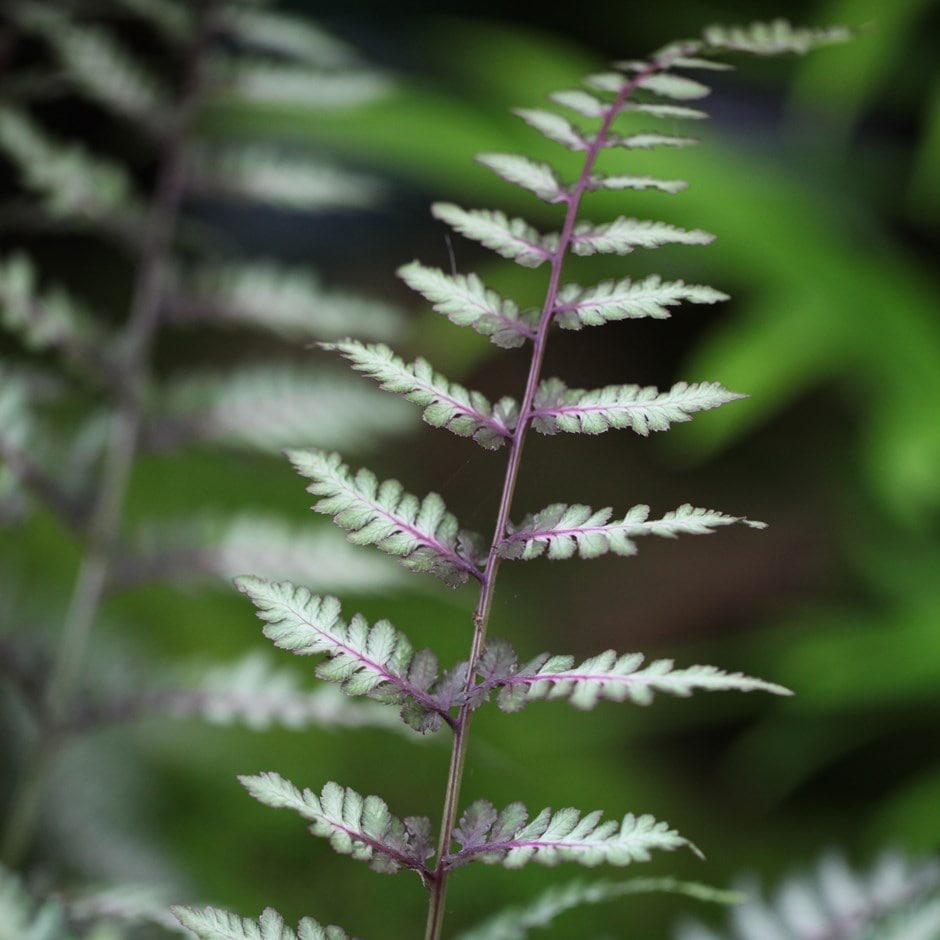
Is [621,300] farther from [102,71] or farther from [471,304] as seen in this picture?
[102,71]

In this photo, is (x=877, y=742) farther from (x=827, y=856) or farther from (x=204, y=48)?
(x=204, y=48)

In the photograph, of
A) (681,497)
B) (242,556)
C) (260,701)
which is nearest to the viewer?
(260,701)

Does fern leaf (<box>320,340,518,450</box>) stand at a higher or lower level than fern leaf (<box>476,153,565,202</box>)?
lower

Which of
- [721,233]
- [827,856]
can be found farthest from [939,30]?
[827,856]

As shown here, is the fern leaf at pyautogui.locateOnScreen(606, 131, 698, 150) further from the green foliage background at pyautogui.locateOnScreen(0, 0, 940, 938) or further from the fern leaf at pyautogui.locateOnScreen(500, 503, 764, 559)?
the green foliage background at pyautogui.locateOnScreen(0, 0, 940, 938)

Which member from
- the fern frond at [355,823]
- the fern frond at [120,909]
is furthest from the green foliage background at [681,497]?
the fern frond at [355,823]

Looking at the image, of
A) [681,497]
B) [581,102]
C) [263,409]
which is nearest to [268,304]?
[263,409]

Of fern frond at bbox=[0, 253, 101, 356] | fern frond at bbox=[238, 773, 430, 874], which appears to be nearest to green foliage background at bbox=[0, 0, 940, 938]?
fern frond at bbox=[0, 253, 101, 356]
